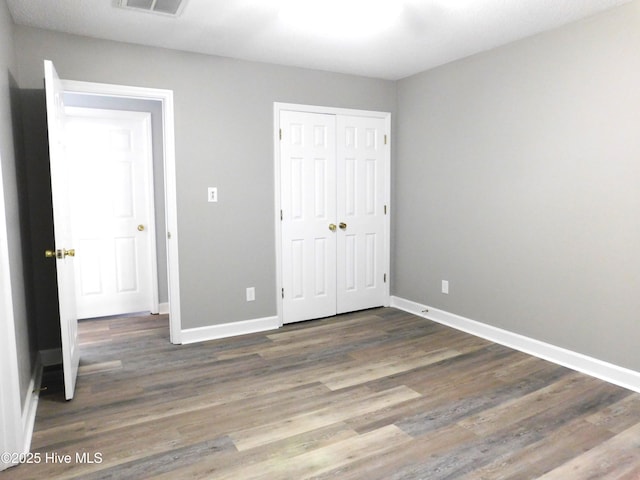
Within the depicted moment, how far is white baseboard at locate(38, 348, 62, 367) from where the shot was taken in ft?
10.8

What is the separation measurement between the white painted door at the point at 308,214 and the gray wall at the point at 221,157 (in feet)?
0.50

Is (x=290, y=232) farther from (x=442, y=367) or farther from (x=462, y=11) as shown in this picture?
(x=462, y=11)

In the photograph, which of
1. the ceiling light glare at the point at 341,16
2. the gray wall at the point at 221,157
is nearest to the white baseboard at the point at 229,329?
the gray wall at the point at 221,157

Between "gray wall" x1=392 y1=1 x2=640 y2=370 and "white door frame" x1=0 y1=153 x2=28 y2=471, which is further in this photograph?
"gray wall" x1=392 y1=1 x2=640 y2=370

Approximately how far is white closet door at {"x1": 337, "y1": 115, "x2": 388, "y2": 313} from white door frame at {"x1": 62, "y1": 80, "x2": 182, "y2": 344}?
156cm

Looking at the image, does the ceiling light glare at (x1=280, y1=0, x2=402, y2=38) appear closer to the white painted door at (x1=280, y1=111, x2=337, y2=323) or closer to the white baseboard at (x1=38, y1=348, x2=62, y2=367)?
the white painted door at (x1=280, y1=111, x2=337, y2=323)

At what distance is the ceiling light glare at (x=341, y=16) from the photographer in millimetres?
2715

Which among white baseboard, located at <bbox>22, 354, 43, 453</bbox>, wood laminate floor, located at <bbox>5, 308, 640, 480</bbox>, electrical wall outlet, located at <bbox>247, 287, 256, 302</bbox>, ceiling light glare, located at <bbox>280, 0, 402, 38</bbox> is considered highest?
ceiling light glare, located at <bbox>280, 0, 402, 38</bbox>

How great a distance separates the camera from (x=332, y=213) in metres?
4.39

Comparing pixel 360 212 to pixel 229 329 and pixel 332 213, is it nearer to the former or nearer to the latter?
pixel 332 213

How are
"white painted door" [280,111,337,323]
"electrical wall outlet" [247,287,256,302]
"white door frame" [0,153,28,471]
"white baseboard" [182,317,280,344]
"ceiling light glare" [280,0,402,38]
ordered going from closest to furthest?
"white door frame" [0,153,28,471], "ceiling light glare" [280,0,402,38], "white baseboard" [182,317,280,344], "electrical wall outlet" [247,287,256,302], "white painted door" [280,111,337,323]

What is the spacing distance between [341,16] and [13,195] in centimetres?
225

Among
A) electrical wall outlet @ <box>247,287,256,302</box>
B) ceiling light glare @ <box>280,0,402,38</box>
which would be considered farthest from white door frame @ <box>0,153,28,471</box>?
electrical wall outlet @ <box>247,287,256,302</box>

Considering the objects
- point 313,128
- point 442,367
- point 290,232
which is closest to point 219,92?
point 313,128
